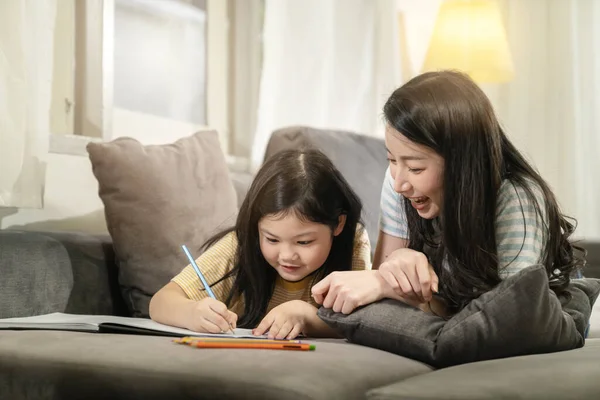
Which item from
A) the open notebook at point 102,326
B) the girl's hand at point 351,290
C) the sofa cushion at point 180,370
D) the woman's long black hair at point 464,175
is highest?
the woman's long black hair at point 464,175

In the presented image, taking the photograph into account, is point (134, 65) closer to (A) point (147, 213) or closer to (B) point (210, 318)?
(A) point (147, 213)

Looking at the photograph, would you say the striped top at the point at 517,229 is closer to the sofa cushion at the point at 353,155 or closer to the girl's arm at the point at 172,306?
the girl's arm at the point at 172,306

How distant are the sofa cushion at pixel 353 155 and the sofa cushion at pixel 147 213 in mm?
462

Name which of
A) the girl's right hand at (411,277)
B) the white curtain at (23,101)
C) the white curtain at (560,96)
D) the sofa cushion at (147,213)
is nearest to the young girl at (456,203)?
the girl's right hand at (411,277)

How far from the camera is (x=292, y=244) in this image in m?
1.57

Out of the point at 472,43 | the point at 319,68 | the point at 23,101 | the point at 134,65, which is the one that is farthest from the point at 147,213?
the point at 472,43

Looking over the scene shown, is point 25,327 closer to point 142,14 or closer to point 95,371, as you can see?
point 95,371

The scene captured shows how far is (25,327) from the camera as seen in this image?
1352 millimetres

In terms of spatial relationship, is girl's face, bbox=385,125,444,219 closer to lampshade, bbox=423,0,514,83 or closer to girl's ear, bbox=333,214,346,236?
girl's ear, bbox=333,214,346,236

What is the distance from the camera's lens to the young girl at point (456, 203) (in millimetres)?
1273

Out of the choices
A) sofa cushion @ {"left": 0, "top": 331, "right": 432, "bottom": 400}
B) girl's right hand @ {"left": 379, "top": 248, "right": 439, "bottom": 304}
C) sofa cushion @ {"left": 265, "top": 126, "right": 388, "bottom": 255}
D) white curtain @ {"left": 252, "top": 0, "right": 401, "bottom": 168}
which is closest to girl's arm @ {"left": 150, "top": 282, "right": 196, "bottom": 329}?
sofa cushion @ {"left": 0, "top": 331, "right": 432, "bottom": 400}

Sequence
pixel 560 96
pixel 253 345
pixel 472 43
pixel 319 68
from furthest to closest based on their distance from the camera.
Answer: pixel 560 96, pixel 472 43, pixel 319 68, pixel 253 345

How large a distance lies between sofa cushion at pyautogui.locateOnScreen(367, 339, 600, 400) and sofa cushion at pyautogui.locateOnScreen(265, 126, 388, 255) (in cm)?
120

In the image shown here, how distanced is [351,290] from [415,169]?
0.23 m
